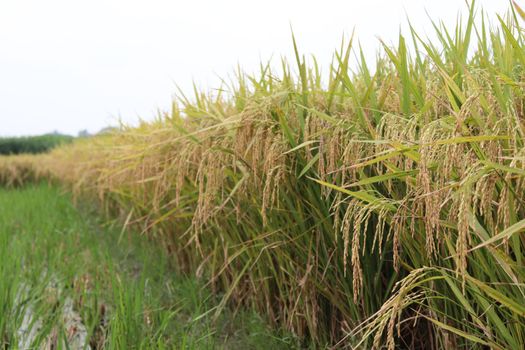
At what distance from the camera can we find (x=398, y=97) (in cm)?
198

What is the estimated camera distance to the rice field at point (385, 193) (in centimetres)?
132

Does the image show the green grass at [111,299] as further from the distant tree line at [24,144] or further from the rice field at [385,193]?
the distant tree line at [24,144]

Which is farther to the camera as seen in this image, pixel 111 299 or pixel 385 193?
pixel 111 299

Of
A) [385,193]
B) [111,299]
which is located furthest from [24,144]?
[385,193]

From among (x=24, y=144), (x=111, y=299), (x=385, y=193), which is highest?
(x=24, y=144)

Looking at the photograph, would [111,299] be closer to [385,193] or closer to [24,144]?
[385,193]

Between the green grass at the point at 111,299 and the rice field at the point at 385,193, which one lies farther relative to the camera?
the green grass at the point at 111,299

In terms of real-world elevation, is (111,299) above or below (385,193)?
below

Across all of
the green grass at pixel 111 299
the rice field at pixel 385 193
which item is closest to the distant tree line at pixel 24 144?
the green grass at pixel 111 299

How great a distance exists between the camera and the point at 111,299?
3.22m

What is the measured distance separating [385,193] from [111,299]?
6.53 ft

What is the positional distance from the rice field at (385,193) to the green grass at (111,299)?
0.26 m

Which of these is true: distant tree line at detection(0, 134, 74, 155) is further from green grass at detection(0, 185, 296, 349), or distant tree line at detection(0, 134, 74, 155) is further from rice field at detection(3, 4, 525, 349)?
rice field at detection(3, 4, 525, 349)

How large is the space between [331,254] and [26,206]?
20.4 ft
